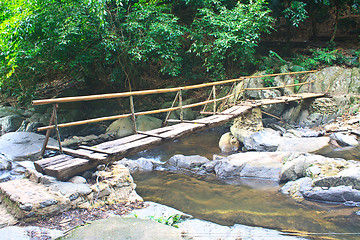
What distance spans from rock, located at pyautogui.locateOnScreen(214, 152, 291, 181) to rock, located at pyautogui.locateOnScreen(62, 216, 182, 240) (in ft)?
11.3

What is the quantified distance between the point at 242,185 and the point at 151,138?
2.15 m

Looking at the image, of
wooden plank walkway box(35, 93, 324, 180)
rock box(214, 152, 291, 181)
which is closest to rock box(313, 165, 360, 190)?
rock box(214, 152, 291, 181)

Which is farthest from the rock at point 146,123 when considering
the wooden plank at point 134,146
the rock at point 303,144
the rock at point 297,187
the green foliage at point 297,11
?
the green foliage at point 297,11

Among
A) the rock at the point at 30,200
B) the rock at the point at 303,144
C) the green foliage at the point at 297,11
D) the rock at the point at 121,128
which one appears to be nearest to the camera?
the rock at the point at 30,200

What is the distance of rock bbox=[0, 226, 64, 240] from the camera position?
78.1 inches

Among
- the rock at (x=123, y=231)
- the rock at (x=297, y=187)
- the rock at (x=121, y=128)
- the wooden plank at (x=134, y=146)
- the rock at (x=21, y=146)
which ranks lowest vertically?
the rock at (x=297, y=187)

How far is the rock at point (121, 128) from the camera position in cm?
959

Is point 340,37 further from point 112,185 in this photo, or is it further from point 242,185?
point 112,185

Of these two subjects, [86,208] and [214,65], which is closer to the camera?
[86,208]

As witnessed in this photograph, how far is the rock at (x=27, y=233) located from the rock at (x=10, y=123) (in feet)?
30.4

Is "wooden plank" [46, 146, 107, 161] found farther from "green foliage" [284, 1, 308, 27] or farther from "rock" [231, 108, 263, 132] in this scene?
"green foliage" [284, 1, 308, 27]

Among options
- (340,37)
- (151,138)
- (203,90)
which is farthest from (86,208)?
(340,37)

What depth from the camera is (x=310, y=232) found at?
3.26m

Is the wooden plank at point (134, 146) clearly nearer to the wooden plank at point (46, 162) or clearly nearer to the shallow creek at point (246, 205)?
the wooden plank at point (46, 162)
